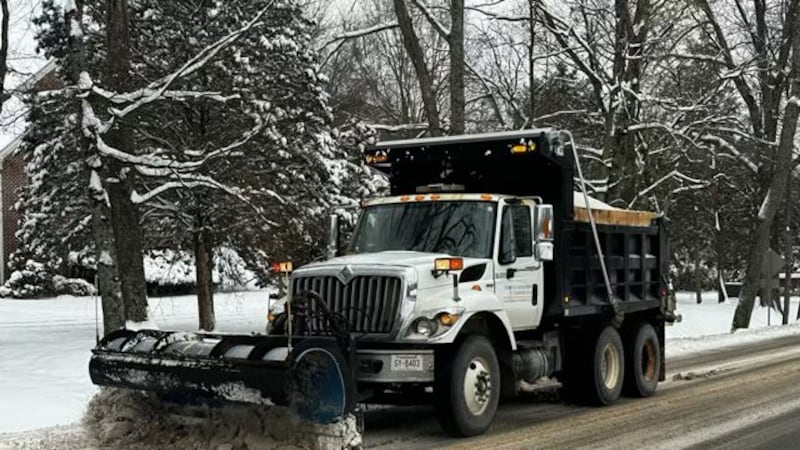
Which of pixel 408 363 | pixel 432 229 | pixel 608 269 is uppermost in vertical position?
pixel 432 229

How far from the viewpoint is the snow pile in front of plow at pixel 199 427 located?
7078mm

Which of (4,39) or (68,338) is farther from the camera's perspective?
(68,338)

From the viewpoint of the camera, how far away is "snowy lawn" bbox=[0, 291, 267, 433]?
10.2 metres

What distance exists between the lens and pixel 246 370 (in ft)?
23.2

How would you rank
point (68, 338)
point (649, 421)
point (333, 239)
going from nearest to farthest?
point (649, 421) → point (333, 239) → point (68, 338)

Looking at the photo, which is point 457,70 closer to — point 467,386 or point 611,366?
point 611,366

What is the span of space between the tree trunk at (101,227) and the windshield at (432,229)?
14.8ft

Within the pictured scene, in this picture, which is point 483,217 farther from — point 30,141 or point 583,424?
point 30,141

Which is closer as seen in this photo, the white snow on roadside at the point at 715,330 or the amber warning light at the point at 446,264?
the amber warning light at the point at 446,264

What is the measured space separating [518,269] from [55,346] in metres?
11.8

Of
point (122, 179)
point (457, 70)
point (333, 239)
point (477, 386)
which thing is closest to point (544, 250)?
point (477, 386)

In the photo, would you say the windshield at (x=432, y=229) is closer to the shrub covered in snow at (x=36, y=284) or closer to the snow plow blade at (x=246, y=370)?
the snow plow blade at (x=246, y=370)

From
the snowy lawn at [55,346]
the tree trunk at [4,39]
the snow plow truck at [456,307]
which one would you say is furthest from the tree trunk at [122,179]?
the snow plow truck at [456,307]

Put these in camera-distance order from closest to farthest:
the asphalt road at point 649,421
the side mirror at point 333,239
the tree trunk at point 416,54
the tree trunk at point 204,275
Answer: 1. the asphalt road at point 649,421
2. the side mirror at point 333,239
3. the tree trunk at point 416,54
4. the tree trunk at point 204,275
